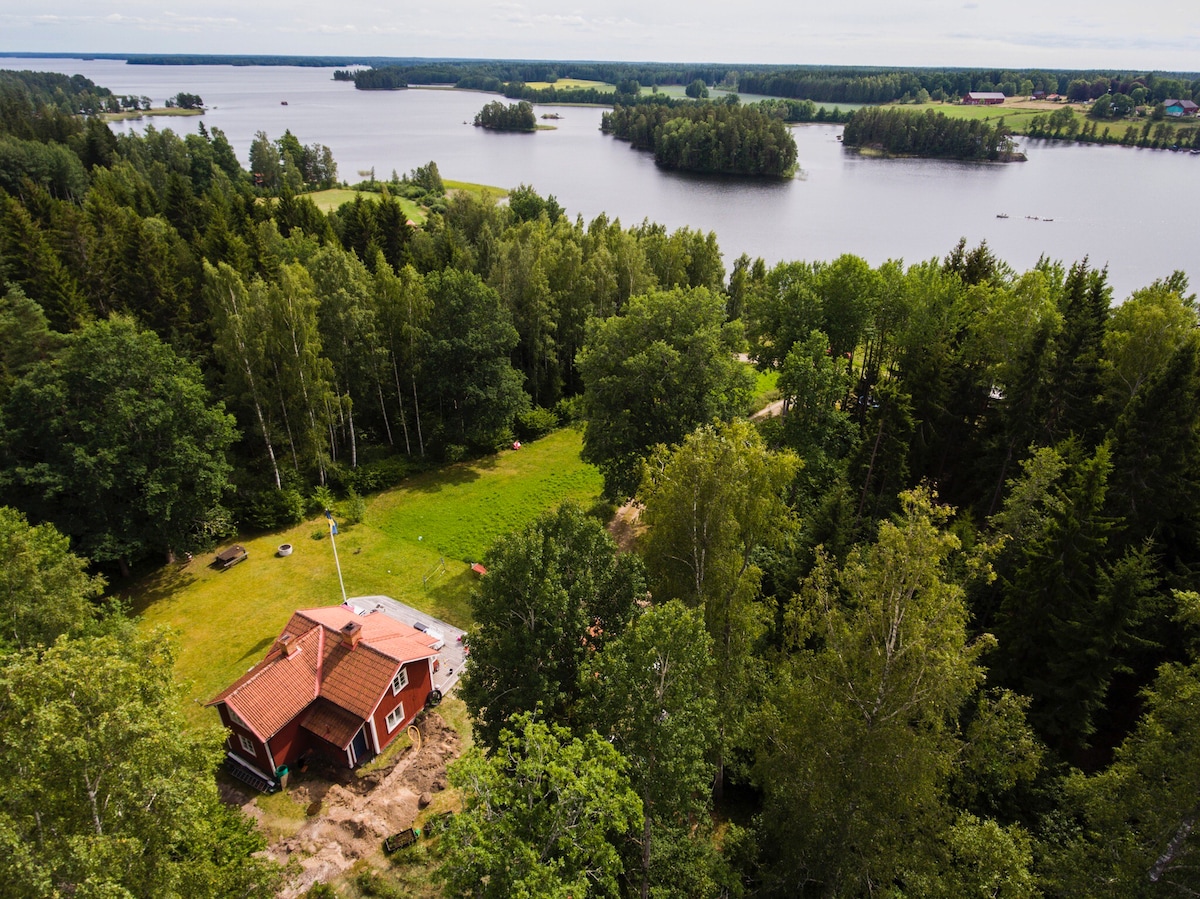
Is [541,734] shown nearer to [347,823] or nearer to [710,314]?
[347,823]

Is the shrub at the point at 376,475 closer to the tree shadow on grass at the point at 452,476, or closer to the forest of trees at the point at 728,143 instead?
the tree shadow on grass at the point at 452,476

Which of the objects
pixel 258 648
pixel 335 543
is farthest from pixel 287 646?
pixel 335 543

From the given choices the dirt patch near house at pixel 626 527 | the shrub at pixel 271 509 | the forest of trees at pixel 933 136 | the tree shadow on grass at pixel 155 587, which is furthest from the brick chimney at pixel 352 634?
the forest of trees at pixel 933 136

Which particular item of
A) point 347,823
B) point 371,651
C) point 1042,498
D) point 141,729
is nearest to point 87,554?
point 371,651

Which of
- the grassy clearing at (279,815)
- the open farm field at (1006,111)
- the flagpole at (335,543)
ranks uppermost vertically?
the open farm field at (1006,111)

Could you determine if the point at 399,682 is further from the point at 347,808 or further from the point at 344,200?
the point at 344,200

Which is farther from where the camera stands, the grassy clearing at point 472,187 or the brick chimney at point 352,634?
the grassy clearing at point 472,187
